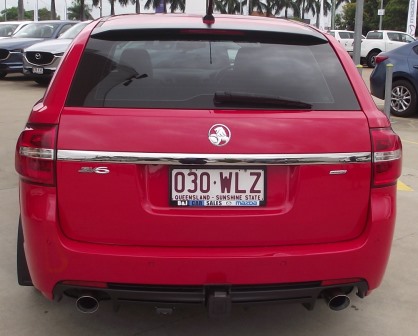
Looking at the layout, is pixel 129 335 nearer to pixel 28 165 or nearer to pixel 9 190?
pixel 28 165

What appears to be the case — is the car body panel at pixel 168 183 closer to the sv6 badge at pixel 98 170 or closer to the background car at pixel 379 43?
the sv6 badge at pixel 98 170

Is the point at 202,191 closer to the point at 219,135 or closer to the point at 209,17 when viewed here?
the point at 219,135

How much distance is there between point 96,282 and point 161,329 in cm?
75

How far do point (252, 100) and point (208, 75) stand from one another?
0.26m

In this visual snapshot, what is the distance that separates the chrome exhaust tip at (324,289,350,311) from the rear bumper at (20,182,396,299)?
0.44 ft

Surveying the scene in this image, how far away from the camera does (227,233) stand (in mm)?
2424

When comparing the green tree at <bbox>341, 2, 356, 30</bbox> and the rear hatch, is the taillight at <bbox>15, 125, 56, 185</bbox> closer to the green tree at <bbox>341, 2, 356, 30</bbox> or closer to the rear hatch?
the rear hatch

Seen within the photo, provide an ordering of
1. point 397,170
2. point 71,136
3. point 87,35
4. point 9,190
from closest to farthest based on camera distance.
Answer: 1. point 71,136
2. point 397,170
3. point 87,35
4. point 9,190

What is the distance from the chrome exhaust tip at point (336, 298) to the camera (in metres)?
2.62

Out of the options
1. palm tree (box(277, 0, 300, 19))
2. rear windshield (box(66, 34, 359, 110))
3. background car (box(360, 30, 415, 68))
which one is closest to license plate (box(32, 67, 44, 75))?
rear windshield (box(66, 34, 359, 110))

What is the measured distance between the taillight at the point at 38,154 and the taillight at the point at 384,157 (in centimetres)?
141

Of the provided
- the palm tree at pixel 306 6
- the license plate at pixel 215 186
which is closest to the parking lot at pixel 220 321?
the license plate at pixel 215 186

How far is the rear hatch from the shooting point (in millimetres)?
2371

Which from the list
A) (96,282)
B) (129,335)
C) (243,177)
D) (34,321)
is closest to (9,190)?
(34,321)
